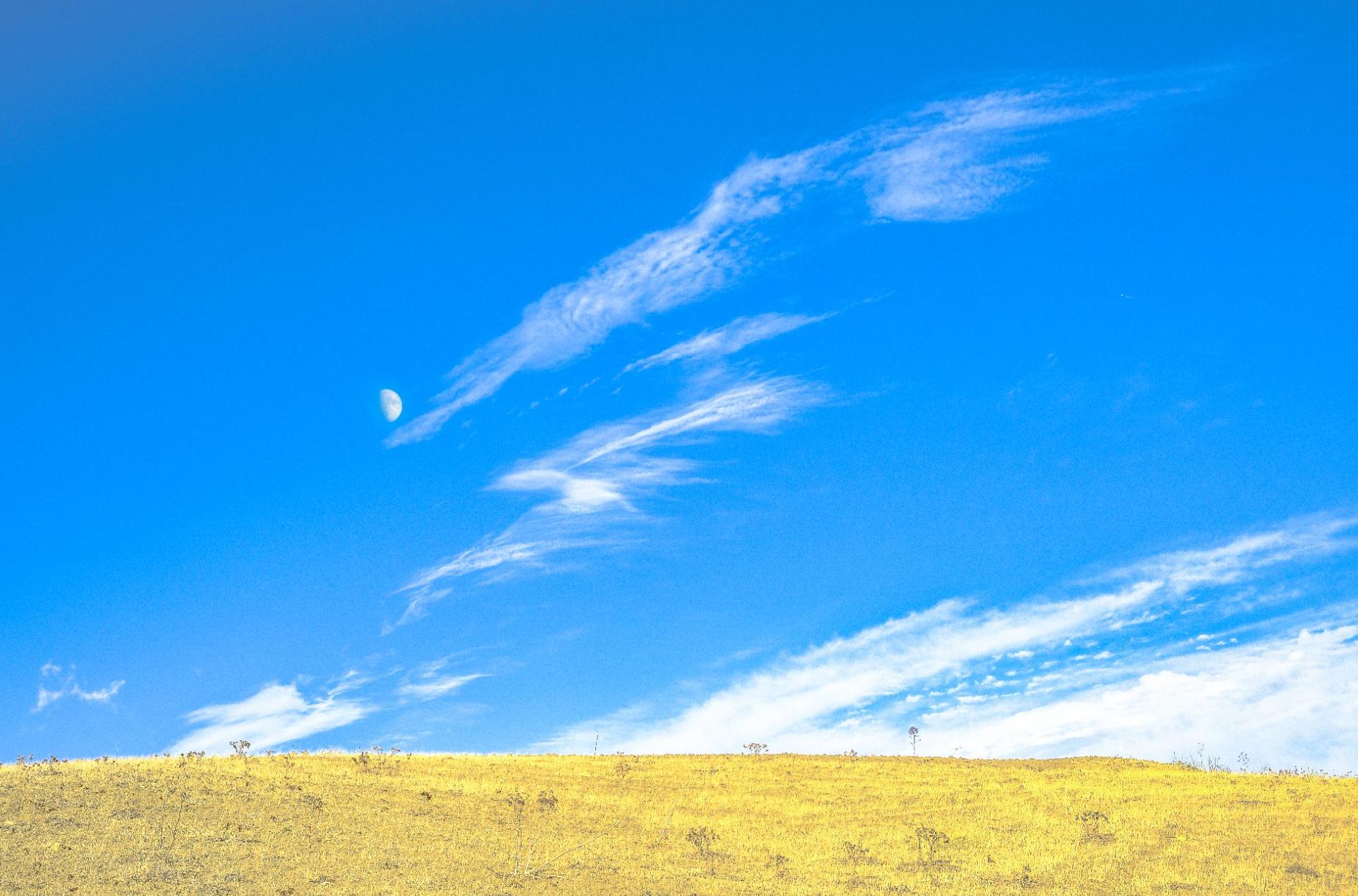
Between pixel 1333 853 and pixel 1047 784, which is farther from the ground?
pixel 1047 784

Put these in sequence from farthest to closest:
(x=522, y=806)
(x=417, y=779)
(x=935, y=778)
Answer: (x=935, y=778)
(x=417, y=779)
(x=522, y=806)

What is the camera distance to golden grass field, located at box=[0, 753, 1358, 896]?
30.8 meters

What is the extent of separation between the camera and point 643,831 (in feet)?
127

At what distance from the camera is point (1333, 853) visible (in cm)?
3425

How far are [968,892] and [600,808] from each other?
15102 millimetres

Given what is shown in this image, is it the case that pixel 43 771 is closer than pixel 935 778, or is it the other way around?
pixel 43 771

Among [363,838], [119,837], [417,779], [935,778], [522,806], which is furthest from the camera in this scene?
[935,778]

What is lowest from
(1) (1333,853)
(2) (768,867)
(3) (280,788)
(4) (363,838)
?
(1) (1333,853)

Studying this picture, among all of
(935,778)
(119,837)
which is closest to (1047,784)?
(935,778)

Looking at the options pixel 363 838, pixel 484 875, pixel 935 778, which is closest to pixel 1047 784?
pixel 935 778

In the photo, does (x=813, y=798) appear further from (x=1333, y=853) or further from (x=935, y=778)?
(x=1333, y=853)

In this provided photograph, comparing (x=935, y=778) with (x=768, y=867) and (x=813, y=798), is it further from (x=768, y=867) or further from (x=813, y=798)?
(x=768, y=867)

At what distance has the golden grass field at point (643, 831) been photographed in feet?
101

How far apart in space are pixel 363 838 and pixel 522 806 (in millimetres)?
7662
